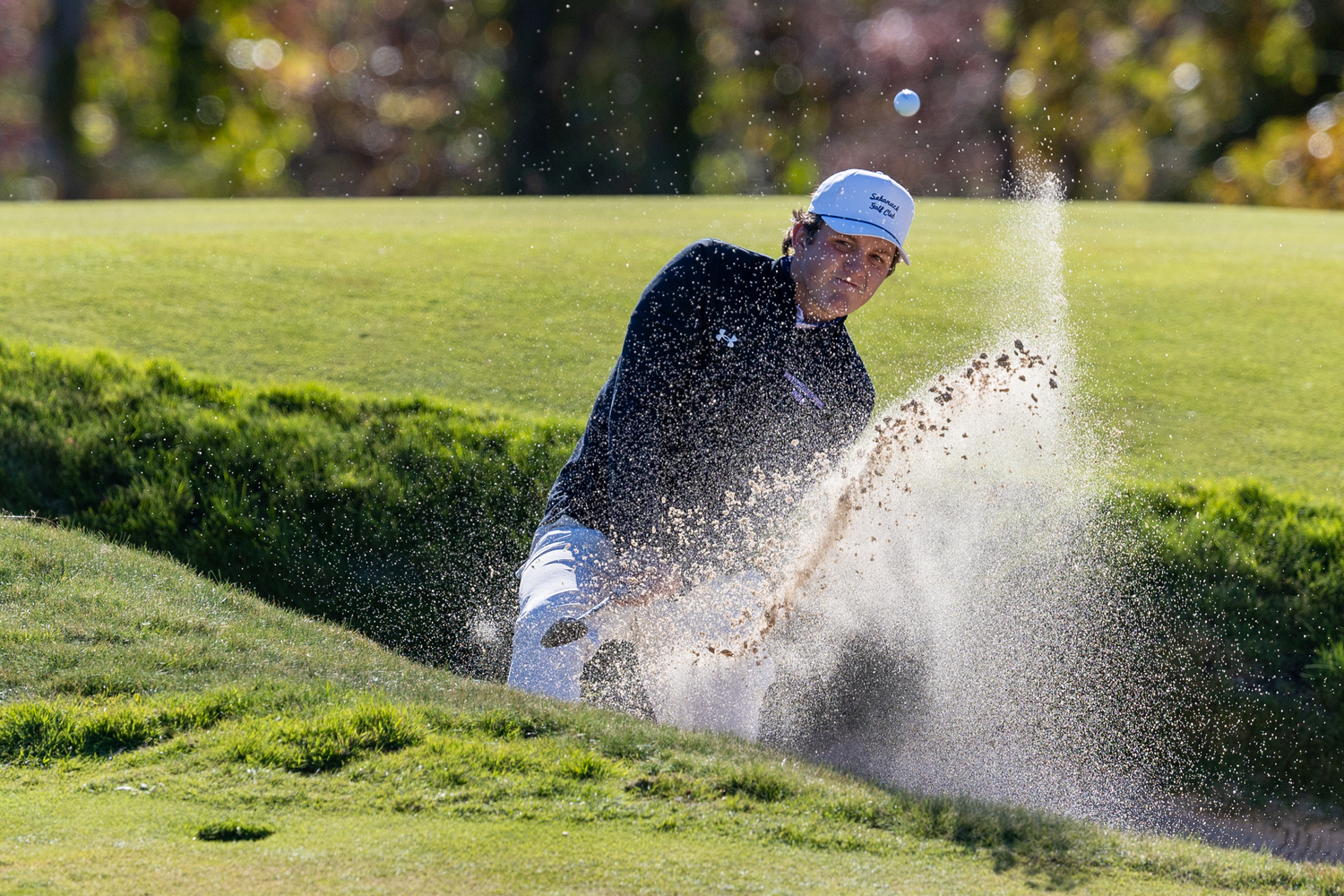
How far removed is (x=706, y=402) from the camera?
494 cm

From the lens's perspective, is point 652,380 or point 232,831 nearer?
point 232,831

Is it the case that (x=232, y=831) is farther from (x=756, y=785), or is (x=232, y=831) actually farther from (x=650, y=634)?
(x=650, y=634)

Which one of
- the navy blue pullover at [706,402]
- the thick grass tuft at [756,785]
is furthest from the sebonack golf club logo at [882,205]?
the thick grass tuft at [756,785]

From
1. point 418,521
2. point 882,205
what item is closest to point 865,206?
point 882,205

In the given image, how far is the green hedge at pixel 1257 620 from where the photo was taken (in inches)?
229

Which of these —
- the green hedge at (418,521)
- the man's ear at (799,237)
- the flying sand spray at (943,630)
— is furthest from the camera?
the green hedge at (418,521)

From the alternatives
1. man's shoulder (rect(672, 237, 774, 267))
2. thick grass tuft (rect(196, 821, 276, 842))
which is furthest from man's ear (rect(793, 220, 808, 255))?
thick grass tuft (rect(196, 821, 276, 842))

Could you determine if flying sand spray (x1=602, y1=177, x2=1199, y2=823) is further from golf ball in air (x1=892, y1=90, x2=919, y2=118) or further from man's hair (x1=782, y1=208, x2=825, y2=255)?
golf ball in air (x1=892, y1=90, x2=919, y2=118)

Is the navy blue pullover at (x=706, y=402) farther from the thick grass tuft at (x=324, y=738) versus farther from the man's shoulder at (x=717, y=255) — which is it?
the thick grass tuft at (x=324, y=738)

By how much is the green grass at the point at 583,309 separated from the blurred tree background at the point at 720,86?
18988 mm

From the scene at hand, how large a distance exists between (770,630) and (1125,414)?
319 centimetres

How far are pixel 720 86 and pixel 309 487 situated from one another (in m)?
26.2

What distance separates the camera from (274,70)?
33719 mm

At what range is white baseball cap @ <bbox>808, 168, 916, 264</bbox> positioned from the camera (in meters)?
4.97
